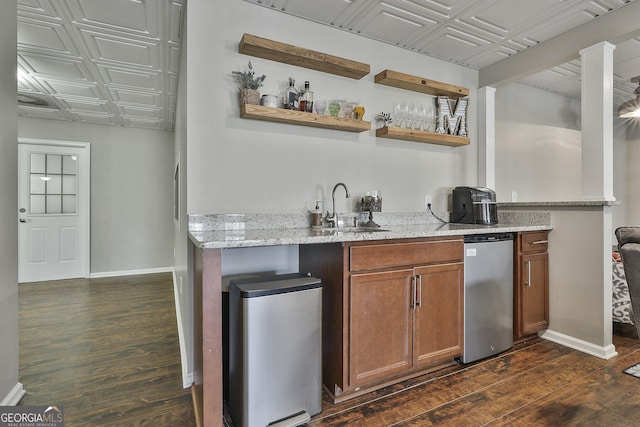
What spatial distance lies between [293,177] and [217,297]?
3.85 feet

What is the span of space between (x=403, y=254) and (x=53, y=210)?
17.9ft

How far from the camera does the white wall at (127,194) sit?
5.14 meters

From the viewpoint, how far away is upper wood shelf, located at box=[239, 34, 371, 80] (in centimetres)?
213

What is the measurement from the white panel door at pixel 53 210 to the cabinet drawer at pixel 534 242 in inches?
230

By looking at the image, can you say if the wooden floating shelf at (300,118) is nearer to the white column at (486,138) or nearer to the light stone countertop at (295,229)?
the light stone countertop at (295,229)

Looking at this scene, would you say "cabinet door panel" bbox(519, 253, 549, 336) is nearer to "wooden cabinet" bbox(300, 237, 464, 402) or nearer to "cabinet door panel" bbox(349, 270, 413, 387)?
"wooden cabinet" bbox(300, 237, 464, 402)

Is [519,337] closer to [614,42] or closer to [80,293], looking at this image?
[614,42]

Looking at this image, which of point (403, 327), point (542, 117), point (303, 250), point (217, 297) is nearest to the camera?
point (217, 297)

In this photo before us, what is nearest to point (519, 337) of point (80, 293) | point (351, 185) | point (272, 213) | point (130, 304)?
point (351, 185)

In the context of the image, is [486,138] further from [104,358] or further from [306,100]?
[104,358]

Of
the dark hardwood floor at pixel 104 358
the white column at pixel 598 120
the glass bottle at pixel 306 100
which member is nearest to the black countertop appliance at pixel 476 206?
the white column at pixel 598 120

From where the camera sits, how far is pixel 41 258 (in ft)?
15.8

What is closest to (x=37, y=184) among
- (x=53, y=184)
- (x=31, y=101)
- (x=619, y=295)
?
(x=53, y=184)

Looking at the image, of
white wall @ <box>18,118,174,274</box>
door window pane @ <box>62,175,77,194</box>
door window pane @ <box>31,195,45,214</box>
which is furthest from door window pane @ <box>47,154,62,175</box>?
door window pane @ <box>31,195,45,214</box>
